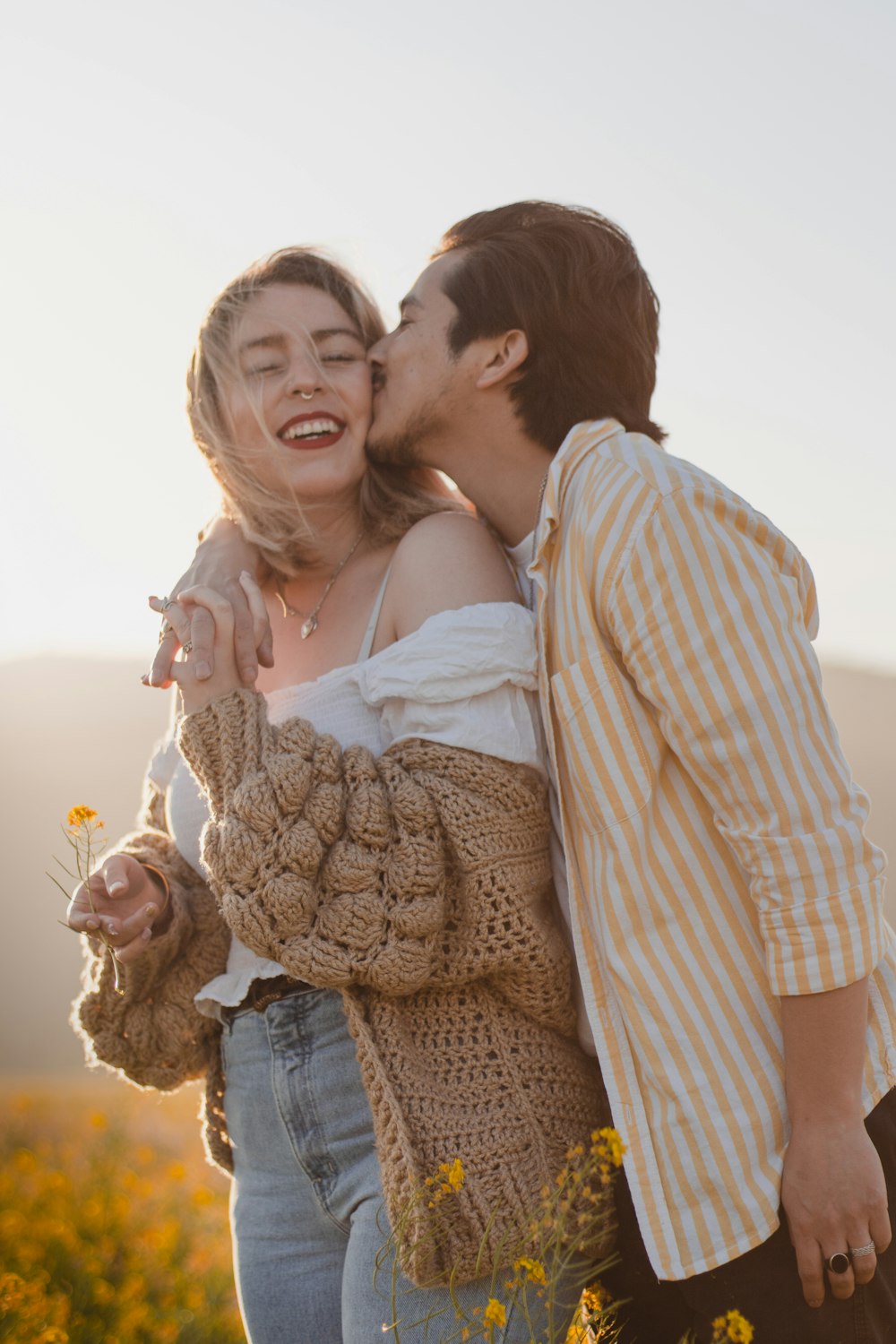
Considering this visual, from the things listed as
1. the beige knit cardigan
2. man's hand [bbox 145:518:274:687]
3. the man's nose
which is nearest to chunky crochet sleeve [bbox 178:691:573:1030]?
the beige knit cardigan

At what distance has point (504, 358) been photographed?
8.15 ft

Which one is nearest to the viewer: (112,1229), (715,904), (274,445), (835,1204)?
(835,1204)

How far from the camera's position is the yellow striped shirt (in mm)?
1771

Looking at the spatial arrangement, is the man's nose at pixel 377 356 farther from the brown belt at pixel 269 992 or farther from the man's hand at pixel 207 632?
the brown belt at pixel 269 992

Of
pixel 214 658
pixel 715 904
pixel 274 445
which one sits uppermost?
pixel 274 445

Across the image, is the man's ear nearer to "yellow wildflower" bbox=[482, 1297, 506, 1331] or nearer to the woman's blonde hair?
the woman's blonde hair

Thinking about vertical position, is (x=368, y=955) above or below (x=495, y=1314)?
above

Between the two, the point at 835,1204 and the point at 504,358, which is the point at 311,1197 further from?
the point at 504,358

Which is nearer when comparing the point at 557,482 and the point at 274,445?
the point at 557,482

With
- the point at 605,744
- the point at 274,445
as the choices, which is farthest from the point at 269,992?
the point at 274,445

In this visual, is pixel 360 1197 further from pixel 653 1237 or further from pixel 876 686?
pixel 876 686

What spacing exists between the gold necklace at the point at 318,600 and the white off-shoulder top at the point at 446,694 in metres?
0.37

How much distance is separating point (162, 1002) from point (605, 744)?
1077mm

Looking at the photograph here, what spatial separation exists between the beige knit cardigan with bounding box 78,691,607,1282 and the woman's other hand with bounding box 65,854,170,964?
0.29 metres
